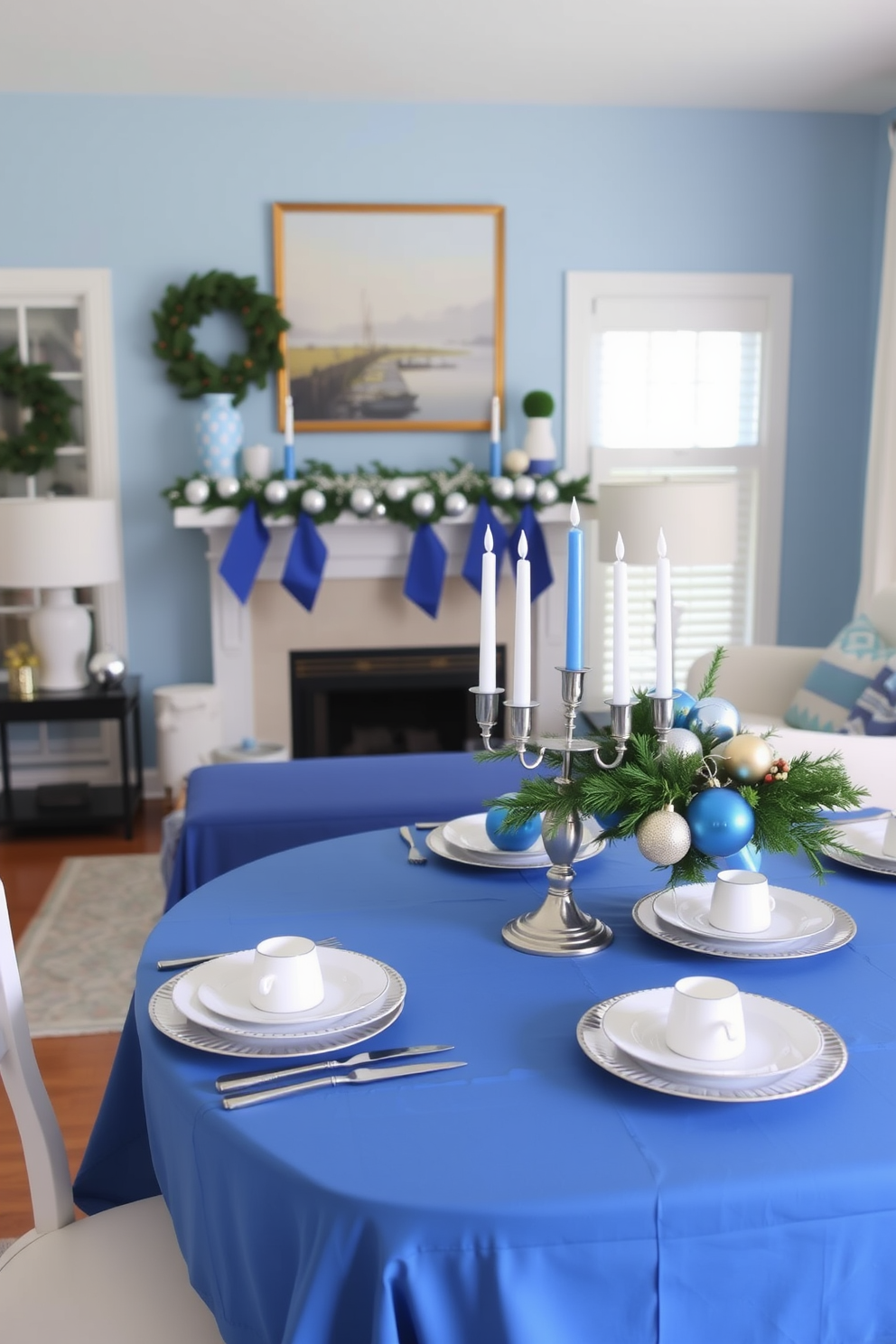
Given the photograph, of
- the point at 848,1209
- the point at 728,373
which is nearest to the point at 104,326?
the point at 728,373

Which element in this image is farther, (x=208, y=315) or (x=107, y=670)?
(x=208, y=315)

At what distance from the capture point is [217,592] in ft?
15.3

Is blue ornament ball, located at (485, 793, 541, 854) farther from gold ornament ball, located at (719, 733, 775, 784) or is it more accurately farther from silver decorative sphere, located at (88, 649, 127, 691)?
silver decorative sphere, located at (88, 649, 127, 691)

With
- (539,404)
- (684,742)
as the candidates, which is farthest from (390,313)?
(684,742)

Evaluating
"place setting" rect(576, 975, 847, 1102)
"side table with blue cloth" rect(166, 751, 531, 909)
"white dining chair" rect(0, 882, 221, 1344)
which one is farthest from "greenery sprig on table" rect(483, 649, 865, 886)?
"side table with blue cloth" rect(166, 751, 531, 909)

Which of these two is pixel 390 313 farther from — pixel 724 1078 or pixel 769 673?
pixel 724 1078

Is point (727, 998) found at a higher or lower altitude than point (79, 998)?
higher

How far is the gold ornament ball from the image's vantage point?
4.74 ft

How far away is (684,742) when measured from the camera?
4.81 feet

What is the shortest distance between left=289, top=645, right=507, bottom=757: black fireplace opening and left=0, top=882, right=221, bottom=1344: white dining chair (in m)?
3.29

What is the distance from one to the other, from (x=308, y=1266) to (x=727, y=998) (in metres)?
0.45

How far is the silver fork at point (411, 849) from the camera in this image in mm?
1786

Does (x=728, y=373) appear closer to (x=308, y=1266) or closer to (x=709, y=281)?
(x=709, y=281)

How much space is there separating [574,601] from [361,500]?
3166 millimetres
